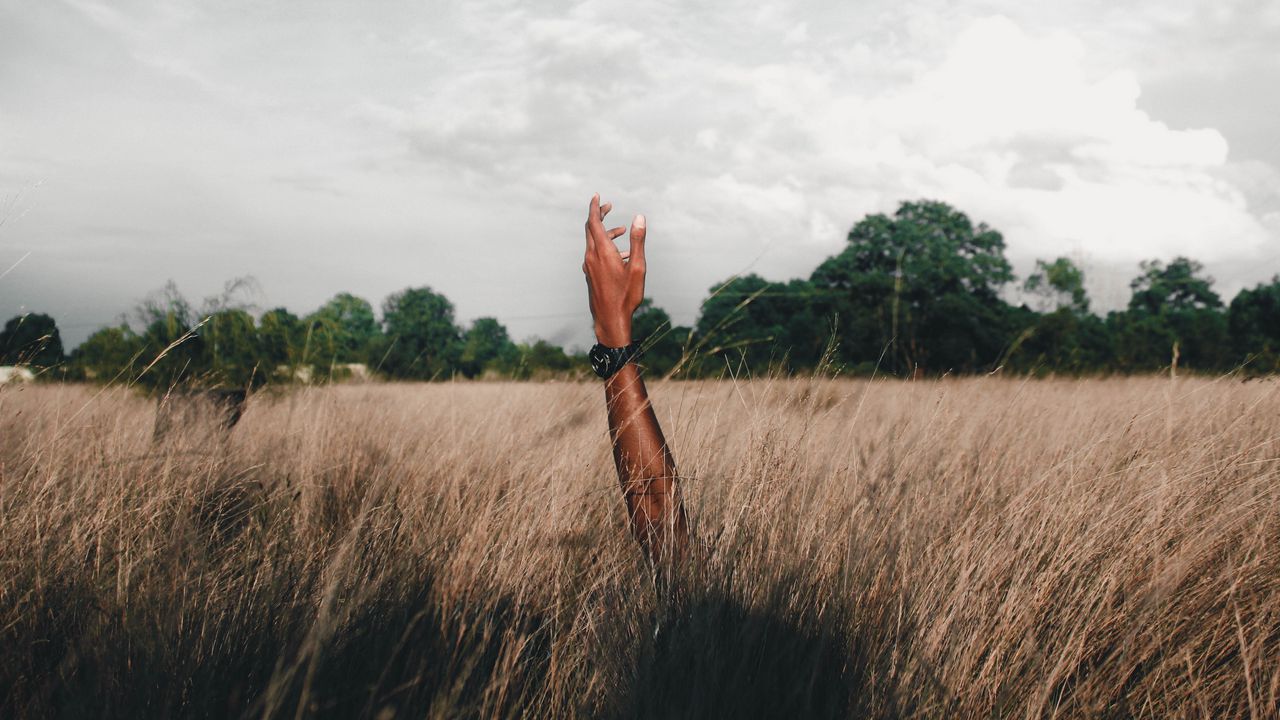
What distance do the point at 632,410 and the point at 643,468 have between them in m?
0.14

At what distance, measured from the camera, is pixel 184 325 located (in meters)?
6.68

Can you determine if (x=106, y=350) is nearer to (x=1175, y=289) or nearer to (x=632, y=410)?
(x=632, y=410)

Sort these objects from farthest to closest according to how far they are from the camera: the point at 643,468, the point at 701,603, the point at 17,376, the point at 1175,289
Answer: the point at 1175,289
the point at 17,376
the point at 643,468
the point at 701,603

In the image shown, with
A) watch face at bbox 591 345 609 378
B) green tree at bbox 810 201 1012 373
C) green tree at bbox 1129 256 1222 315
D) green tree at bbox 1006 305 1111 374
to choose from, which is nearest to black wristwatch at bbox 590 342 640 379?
watch face at bbox 591 345 609 378

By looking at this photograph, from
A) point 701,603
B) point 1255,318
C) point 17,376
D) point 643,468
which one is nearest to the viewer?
point 701,603

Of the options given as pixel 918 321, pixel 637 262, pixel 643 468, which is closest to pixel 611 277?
pixel 637 262

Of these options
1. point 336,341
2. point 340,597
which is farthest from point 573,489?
point 336,341

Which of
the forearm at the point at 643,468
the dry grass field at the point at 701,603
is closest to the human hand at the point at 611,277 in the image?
the forearm at the point at 643,468

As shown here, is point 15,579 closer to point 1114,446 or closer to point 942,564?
point 942,564

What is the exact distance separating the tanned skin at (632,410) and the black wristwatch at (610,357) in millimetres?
13

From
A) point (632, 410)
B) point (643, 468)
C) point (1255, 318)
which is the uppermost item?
point (1255, 318)

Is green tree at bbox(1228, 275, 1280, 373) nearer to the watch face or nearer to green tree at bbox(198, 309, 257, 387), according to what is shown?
the watch face

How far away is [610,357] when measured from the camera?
1.66 meters

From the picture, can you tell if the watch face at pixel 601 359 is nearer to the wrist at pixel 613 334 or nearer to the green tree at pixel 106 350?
the wrist at pixel 613 334
